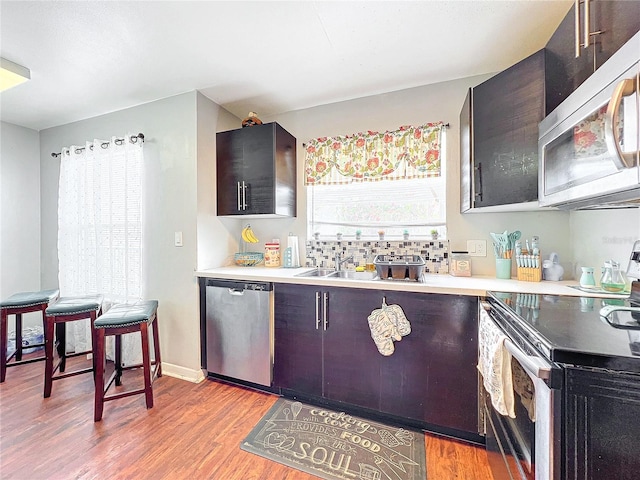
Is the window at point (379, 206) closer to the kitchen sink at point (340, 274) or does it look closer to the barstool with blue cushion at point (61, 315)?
the kitchen sink at point (340, 274)

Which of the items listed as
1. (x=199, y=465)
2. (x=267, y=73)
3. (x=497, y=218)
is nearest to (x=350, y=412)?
(x=199, y=465)

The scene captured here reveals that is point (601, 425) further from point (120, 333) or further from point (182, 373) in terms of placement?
point (182, 373)

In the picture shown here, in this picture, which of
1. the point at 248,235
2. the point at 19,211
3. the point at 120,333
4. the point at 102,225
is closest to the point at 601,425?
the point at 120,333

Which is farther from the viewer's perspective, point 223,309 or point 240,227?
point 240,227

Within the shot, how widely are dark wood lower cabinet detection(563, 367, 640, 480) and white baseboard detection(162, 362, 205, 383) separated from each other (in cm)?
229

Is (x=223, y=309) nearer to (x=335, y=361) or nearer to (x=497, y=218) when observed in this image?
(x=335, y=361)

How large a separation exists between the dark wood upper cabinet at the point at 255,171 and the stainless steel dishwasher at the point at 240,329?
684 millimetres

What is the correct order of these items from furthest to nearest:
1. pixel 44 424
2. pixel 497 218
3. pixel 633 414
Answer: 1. pixel 497 218
2. pixel 44 424
3. pixel 633 414

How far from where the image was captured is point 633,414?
25.5 inches

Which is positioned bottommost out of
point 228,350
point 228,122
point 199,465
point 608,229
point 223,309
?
point 199,465

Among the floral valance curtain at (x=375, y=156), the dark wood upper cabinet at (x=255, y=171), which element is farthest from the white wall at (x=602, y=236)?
the dark wood upper cabinet at (x=255, y=171)

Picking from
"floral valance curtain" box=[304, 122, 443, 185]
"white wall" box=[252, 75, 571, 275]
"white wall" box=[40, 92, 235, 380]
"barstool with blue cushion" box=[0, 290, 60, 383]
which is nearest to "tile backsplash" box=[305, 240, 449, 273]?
"white wall" box=[252, 75, 571, 275]

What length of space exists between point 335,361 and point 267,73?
6.97ft

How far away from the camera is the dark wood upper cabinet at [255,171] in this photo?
7.45 ft
